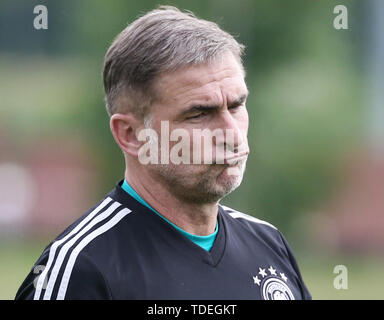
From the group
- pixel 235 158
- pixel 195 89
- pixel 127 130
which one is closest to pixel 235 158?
pixel 235 158

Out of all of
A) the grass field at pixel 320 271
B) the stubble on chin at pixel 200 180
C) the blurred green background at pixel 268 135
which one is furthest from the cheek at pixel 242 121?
the blurred green background at pixel 268 135

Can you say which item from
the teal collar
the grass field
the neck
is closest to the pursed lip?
the neck

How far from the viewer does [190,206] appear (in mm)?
2547

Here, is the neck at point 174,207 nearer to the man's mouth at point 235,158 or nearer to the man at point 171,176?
the man at point 171,176

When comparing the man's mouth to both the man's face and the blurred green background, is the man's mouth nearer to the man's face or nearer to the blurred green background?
the man's face

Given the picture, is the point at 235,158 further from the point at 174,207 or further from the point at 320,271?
the point at 320,271

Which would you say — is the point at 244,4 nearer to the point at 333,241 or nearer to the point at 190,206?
the point at 333,241

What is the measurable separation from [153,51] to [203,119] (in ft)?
0.94

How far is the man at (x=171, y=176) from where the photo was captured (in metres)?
2.36

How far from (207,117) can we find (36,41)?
14.6 m

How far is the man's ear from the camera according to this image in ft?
8.45

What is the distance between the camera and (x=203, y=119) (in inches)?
97.0

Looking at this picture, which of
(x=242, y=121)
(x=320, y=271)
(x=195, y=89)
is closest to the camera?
(x=195, y=89)
